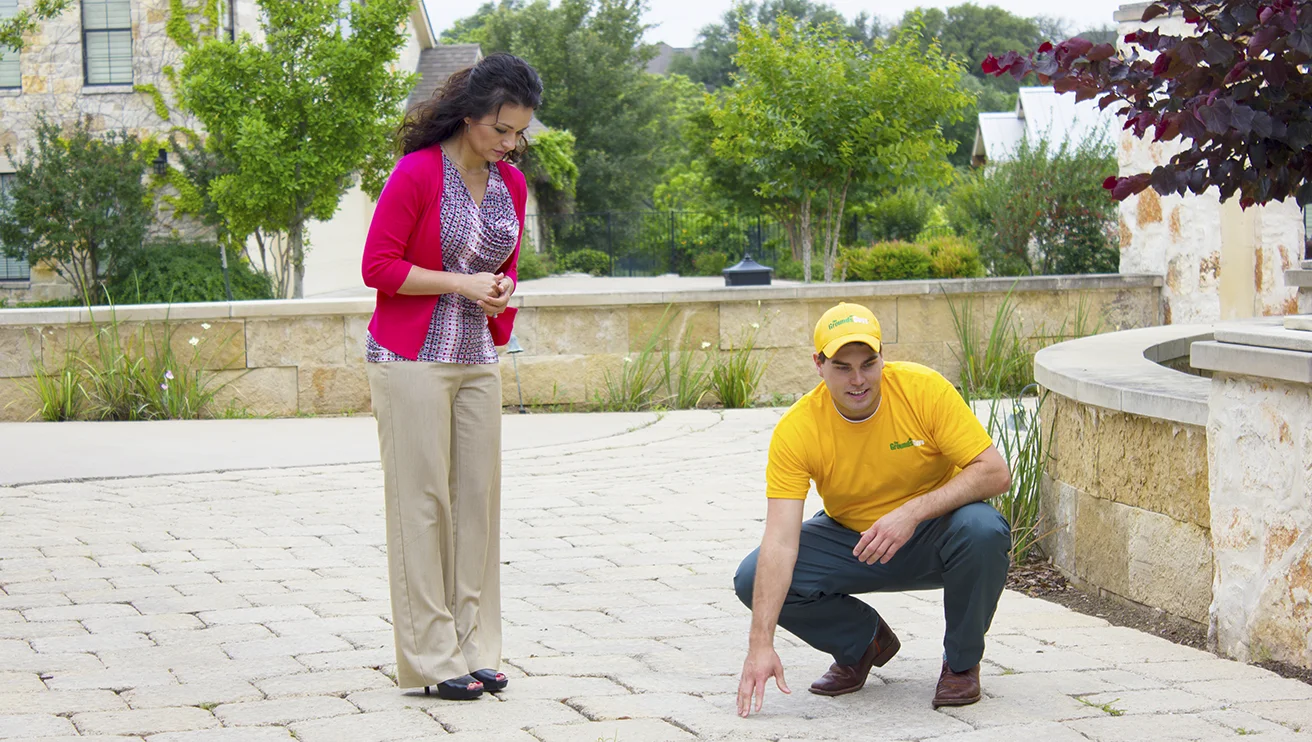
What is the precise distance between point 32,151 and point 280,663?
1856 cm

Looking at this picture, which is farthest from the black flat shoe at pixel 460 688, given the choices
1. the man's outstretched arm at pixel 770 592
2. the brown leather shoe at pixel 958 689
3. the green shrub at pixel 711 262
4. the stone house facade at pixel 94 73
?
the green shrub at pixel 711 262

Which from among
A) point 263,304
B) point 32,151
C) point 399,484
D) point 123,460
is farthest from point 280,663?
point 32,151

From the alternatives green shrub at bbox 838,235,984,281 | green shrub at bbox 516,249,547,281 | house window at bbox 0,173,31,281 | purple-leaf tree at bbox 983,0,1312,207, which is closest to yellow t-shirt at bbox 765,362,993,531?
purple-leaf tree at bbox 983,0,1312,207

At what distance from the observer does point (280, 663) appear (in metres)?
4.33

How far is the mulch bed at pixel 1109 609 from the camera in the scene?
175 inches

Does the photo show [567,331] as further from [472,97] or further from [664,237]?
[664,237]

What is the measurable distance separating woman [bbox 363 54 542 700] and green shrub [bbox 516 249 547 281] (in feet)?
94.9

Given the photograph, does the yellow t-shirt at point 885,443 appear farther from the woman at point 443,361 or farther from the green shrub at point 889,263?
the green shrub at point 889,263

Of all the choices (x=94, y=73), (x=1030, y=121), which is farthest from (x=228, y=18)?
(x=1030, y=121)

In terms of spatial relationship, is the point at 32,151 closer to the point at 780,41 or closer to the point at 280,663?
the point at 780,41

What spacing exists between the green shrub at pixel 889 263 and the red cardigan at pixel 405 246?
15.0 meters

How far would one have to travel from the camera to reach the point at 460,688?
12.7 feet

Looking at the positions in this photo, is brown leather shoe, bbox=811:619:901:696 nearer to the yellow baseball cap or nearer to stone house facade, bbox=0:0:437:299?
the yellow baseball cap

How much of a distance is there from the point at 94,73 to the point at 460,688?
804 inches
